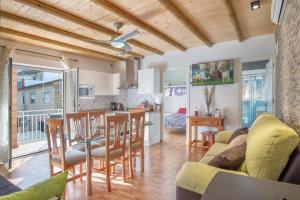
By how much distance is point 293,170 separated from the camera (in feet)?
3.75

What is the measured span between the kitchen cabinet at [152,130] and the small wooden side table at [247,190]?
155 inches

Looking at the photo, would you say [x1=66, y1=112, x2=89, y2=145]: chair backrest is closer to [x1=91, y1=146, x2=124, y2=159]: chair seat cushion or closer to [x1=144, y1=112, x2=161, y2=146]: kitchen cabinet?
[x1=91, y1=146, x2=124, y2=159]: chair seat cushion

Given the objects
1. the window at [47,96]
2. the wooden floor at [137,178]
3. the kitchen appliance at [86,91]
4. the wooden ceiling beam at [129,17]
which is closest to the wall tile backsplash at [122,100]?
the kitchen appliance at [86,91]

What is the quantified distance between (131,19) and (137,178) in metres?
2.48

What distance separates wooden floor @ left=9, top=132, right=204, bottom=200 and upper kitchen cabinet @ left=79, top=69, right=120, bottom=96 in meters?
2.08

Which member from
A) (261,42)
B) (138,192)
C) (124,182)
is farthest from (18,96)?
(261,42)

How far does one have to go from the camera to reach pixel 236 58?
4.34m

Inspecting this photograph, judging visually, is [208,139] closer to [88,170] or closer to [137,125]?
[137,125]

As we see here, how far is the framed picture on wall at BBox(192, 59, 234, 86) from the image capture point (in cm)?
439

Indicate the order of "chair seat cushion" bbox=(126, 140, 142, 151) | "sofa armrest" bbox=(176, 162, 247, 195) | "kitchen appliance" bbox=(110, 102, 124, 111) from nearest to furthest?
"sofa armrest" bbox=(176, 162, 247, 195), "chair seat cushion" bbox=(126, 140, 142, 151), "kitchen appliance" bbox=(110, 102, 124, 111)

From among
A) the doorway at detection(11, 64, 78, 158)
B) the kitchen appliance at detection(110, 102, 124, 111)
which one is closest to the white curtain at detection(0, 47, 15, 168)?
the doorway at detection(11, 64, 78, 158)

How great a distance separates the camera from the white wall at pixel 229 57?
4062mm

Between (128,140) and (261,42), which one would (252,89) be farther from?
(128,140)

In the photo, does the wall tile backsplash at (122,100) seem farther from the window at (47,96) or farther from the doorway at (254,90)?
the doorway at (254,90)
